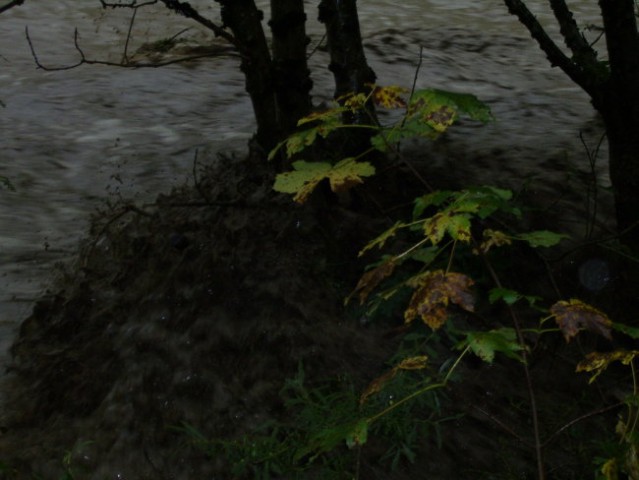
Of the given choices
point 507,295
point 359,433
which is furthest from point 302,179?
point 359,433

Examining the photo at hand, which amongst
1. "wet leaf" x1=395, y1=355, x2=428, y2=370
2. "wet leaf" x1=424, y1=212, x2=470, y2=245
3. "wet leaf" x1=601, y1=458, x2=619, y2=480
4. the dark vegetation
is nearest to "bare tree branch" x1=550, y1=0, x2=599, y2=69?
the dark vegetation

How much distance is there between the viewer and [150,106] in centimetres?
547

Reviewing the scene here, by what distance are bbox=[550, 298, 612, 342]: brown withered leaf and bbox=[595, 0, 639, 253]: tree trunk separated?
0.77 metres

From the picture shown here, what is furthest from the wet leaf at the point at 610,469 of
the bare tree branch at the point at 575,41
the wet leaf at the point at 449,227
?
the bare tree branch at the point at 575,41

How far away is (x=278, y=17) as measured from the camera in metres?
2.65

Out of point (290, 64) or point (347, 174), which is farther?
point (290, 64)

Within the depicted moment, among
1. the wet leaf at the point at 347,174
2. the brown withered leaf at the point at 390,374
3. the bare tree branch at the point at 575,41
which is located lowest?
the brown withered leaf at the point at 390,374

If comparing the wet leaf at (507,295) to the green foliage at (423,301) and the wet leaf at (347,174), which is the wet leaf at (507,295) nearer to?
the green foliage at (423,301)

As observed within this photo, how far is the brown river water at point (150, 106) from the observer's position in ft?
11.9

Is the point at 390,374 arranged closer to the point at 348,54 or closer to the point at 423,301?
the point at 423,301

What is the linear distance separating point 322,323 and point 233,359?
31cm

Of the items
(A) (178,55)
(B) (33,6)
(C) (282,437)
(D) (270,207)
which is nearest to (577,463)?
(C) (282,437)

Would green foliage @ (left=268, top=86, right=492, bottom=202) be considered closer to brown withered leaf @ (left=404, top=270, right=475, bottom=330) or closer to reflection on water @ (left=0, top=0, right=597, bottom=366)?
brown withered leaf @ (left=404, top=270, right=475, bottom=330)

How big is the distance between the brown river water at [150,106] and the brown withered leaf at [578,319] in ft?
5.87
